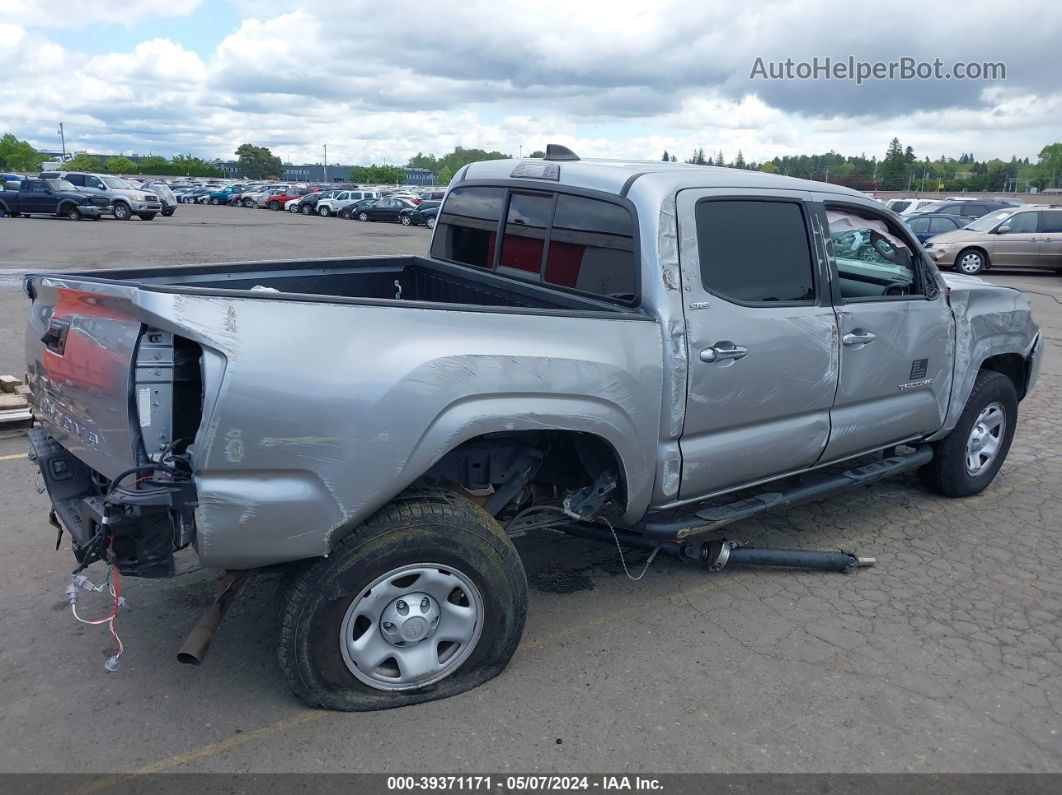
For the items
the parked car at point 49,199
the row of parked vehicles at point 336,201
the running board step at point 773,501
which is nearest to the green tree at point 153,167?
the row of parked vehicles at point 336,201

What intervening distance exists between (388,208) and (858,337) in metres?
40.3

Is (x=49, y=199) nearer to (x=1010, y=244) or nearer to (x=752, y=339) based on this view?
(x=1010, y=244)

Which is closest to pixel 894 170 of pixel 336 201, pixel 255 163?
pixel 336 201

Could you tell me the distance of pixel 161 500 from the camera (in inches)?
106

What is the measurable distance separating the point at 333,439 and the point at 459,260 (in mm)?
2345

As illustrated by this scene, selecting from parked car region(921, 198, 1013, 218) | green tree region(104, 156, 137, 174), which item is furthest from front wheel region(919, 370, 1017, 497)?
green tree region(104, 156, 137, 174)

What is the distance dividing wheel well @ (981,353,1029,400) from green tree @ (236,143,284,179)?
14947 cm

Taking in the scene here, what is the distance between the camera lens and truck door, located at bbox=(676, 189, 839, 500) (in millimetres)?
3719

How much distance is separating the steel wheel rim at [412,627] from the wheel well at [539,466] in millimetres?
451

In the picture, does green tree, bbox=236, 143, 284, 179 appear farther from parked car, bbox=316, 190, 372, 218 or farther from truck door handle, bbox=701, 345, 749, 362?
truck door handle, bbox=701, 345, 749, 362

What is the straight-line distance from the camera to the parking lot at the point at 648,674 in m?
3.00
